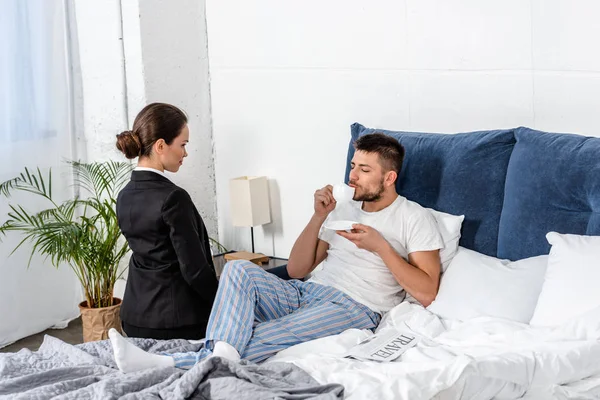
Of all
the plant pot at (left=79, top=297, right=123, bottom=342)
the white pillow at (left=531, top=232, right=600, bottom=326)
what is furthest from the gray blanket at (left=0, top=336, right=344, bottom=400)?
the plant pot at (left=79, top=297, right=123, bottom=342)

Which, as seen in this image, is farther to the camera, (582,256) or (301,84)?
(301,84)

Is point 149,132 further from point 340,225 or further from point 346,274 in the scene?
point 346,274

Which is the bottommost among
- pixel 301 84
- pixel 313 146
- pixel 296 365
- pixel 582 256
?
pixel 296 365

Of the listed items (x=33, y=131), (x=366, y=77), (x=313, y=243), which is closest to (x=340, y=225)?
(x=313, y=243)

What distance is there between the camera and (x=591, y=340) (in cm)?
264

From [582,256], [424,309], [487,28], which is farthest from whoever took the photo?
[487,28]

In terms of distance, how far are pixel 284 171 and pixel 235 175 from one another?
1.20 ft

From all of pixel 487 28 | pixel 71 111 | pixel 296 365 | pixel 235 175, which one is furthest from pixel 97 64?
pixel 296 365

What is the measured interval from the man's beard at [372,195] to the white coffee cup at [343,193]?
0.06 metres

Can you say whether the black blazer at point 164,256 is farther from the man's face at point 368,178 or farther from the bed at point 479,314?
the man's face at point 368,178

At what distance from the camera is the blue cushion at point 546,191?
297 centimetres

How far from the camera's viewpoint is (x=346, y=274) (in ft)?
11.1

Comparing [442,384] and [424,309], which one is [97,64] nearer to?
[424,309]

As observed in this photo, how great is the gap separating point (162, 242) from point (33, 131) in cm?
162
